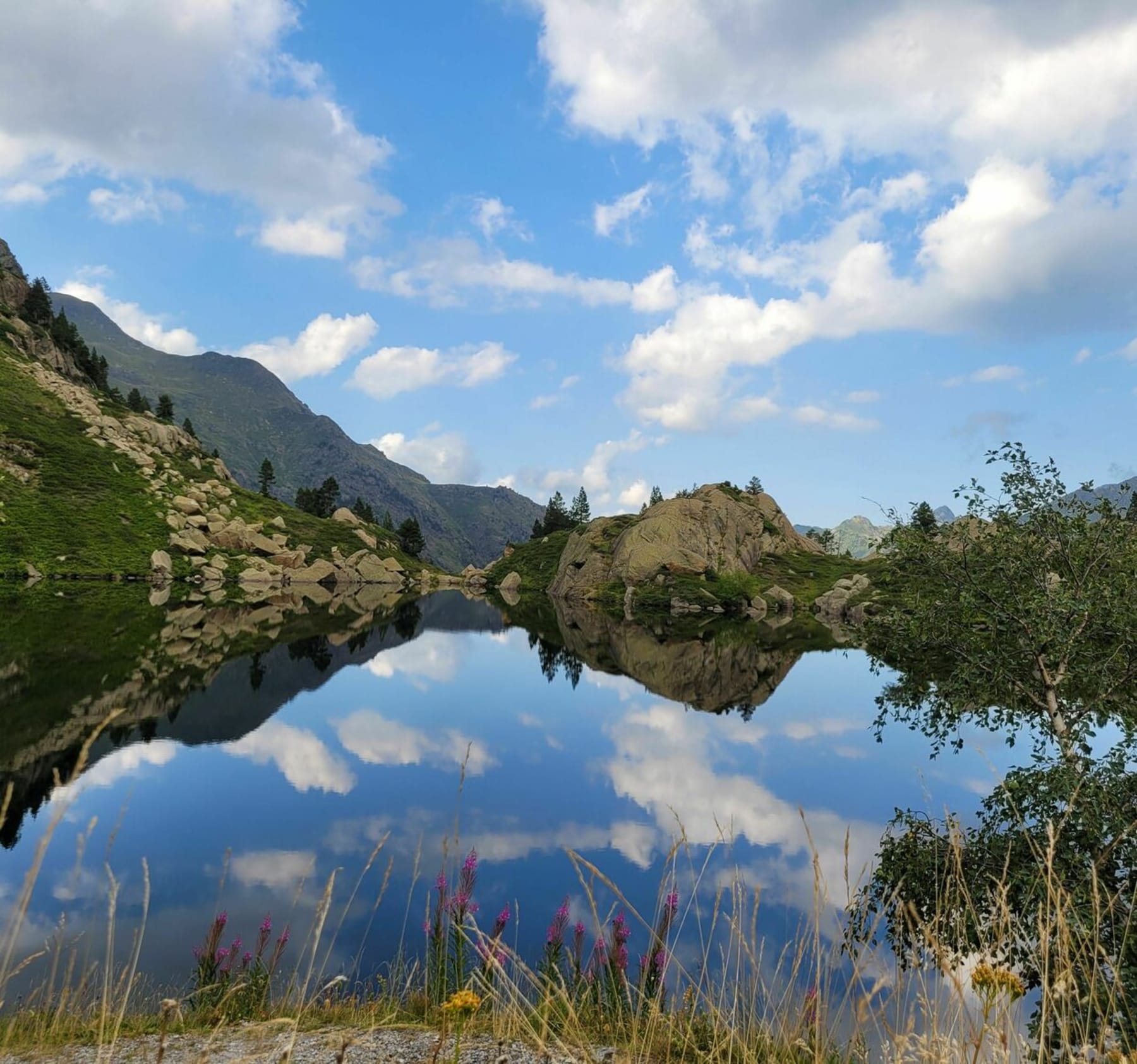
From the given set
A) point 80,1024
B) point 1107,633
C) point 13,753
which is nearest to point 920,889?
point 1107,633

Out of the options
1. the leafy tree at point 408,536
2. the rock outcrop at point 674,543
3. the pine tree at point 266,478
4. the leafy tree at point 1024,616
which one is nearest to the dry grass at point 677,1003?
the leafy tree at point 1024,616

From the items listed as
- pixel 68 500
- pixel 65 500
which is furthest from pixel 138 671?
pixel 68 500

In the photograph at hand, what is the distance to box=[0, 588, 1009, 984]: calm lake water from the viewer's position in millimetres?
15828

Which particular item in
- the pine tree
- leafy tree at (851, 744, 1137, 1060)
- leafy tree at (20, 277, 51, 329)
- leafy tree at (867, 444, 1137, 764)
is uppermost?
leafy tree at (20, 277, 51, 329)

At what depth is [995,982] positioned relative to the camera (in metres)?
4.15

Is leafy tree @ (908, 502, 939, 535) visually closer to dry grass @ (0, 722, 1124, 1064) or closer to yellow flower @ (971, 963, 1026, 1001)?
dry grass @ (0, 722, 1124, 1064)

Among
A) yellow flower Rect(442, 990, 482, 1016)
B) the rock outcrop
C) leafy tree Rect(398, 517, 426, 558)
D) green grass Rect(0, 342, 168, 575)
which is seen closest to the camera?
yellow flower Rect(442, 990, 482, 1016)

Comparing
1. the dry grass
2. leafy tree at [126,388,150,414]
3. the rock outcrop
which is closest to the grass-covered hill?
leafy tree at [126,388,150,414]

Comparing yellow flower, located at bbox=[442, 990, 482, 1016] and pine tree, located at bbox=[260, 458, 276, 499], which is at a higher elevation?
pine tree, located at bbox=[260, 458, 276, 499]

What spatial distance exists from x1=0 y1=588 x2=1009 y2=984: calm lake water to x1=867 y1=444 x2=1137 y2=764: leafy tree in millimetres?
4206

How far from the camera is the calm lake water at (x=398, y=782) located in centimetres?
1583

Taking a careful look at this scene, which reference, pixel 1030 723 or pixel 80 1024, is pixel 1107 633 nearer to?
pixel 1030 723

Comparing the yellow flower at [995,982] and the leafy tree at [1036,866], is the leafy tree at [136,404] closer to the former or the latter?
the leafy tree at [1036,866]

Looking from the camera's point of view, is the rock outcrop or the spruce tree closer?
the rock outcrop
